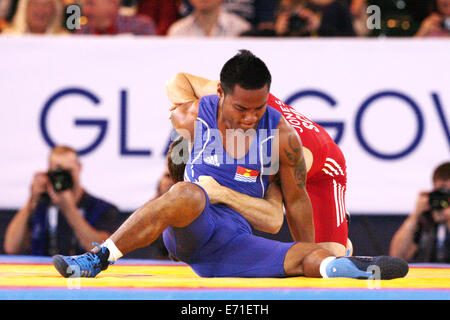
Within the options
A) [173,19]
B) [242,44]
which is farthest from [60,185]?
[173,19]

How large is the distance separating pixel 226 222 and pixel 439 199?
2.31 meters

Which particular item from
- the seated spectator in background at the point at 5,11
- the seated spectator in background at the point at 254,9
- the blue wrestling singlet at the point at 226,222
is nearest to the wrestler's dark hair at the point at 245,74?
the blue wrestling singlet at the point at 226,222

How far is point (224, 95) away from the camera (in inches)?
132

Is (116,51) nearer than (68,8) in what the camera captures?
Yes

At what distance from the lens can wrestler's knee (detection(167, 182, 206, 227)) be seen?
304 centimetres

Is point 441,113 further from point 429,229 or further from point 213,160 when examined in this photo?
point 213,160

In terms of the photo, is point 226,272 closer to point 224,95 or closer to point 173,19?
point 224,95

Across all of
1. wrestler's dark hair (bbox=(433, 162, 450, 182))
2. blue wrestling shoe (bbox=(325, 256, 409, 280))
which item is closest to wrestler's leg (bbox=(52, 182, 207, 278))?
blue wrestling shoe (bbox=(325, 256, 409, 280))

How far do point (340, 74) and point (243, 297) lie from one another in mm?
3192

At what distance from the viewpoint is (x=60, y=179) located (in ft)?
16.7

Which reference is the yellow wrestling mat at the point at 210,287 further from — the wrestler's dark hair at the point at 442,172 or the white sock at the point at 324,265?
the wrestler's dark hair at the point at 442,172

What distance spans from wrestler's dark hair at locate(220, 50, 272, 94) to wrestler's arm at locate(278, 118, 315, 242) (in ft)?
0.84

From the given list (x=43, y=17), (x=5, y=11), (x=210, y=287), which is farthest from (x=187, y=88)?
(x=5, y=11)
